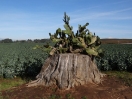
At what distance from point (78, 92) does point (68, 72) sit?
2.17 ft

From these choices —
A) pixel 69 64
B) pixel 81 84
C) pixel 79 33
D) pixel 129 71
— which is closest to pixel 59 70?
pixel 69 64

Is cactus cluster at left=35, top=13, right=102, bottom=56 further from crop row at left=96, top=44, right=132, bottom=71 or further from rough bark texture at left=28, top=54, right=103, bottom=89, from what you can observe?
crop row at left=96, top=44, right=132, bottom=71

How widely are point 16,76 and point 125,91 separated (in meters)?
6.37

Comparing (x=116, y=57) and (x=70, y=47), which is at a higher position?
(x=70, y=47)

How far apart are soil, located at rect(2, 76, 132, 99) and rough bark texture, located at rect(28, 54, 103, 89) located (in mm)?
182

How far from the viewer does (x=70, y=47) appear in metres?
7.04

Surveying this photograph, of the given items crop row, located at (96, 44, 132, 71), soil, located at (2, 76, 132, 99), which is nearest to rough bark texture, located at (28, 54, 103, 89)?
soil, located at (2, 76, 132, 99)

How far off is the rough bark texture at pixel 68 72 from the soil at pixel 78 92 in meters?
0.18

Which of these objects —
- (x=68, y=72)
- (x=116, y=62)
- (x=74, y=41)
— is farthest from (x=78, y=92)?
(x=116, y=62)

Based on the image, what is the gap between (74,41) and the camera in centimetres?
688

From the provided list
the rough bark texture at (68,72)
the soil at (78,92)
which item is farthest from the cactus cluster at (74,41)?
the soil at (78,92)

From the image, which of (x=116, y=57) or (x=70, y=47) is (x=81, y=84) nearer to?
(x=70, y=47)

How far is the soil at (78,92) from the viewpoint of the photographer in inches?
229

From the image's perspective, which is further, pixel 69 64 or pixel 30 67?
pixel 30 67
